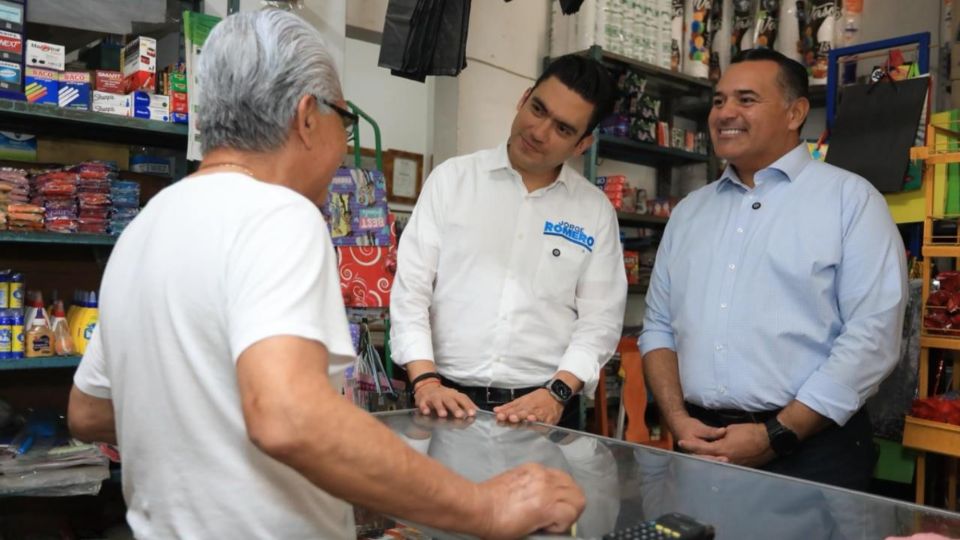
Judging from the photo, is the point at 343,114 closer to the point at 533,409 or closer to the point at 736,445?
the point at 533,409

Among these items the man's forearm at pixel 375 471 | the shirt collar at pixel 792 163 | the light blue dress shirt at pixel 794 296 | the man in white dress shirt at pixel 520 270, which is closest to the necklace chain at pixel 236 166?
the man's forearm at pixel 375 471

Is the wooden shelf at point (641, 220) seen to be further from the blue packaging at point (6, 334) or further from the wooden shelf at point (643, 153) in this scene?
the blue packaging at point (6, 334)

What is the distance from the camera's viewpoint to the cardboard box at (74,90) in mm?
2244

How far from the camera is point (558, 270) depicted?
1.99 meters

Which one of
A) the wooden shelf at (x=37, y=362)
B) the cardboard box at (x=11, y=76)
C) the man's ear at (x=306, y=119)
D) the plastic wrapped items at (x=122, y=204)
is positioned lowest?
the wooden shelf at (x=37, y=362)

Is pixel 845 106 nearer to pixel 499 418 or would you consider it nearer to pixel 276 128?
pixel 499 418

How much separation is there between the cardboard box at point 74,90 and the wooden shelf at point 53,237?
1.29 ft

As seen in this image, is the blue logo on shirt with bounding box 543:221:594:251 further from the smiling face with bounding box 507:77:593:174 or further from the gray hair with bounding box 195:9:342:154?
the gray hair with bounding box 195:9:342:154

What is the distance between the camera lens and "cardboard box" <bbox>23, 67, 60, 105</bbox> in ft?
7.21

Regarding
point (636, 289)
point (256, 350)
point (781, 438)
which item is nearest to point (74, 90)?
point (256, 350)

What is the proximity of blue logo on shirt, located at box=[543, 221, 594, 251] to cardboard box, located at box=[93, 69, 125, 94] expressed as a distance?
1.47 m

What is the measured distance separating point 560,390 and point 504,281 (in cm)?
33

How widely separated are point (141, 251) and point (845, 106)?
3.06 m

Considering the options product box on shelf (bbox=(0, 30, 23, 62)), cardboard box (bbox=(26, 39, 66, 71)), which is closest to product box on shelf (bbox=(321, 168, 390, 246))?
cardboard box (bbox=(26, 39, 66, 71))
